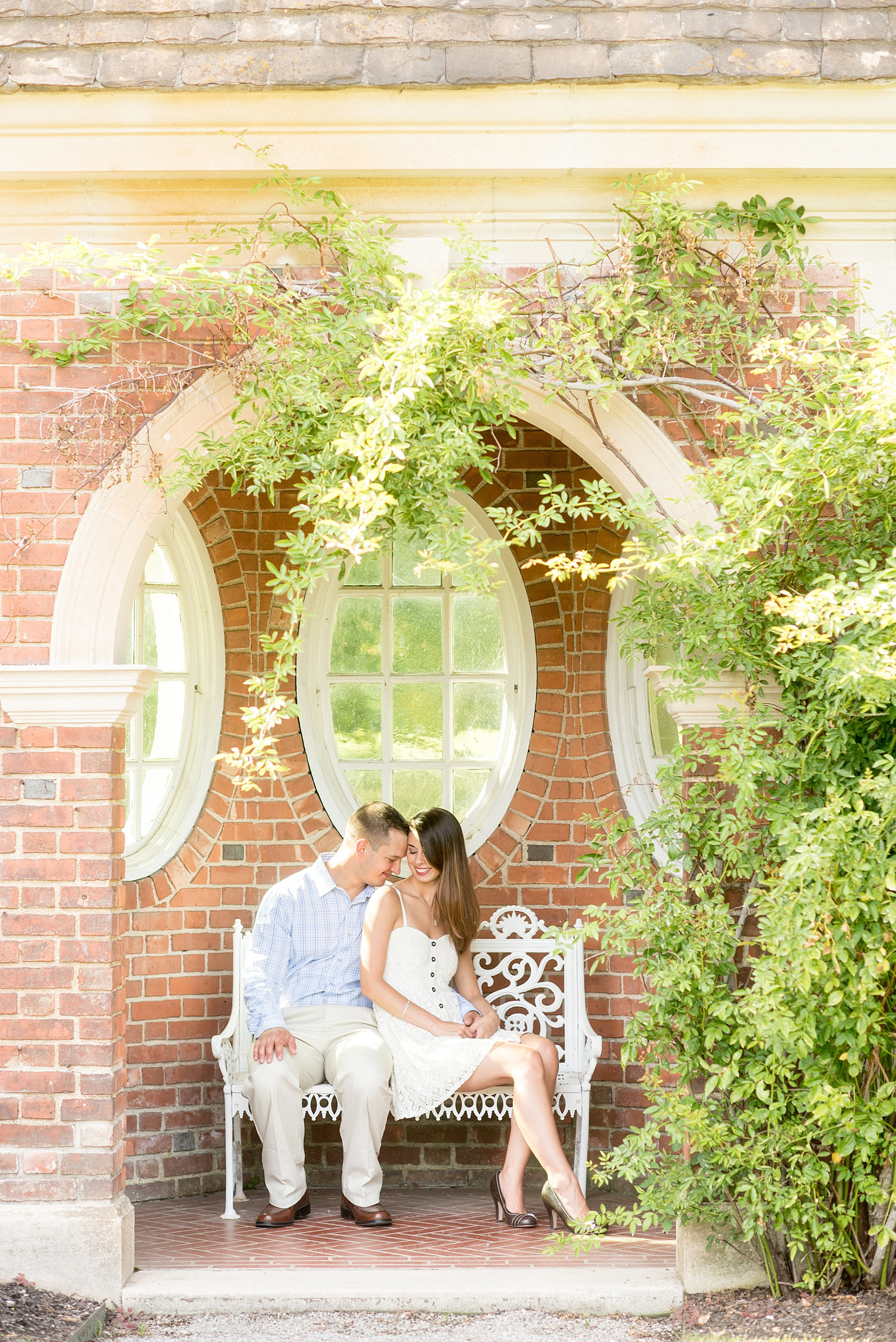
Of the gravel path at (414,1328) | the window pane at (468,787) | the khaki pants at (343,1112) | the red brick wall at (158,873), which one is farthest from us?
the window pane at (468,787)

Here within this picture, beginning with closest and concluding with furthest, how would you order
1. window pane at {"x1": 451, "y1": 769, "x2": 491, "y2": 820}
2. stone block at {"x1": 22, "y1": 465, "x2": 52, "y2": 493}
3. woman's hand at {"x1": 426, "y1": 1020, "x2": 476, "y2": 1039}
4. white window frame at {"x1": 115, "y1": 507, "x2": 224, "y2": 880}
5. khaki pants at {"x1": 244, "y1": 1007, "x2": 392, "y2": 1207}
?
stone block at {"x1": 22, "y1": 465, "x2": 52, "y2": 493}, khaki pants at {"x1": 244, "y1": 1007, "x2": 392, "y2": 1207}, woman's hand at {"x1": 426, "y1": 1020, "x2": 476, "y2": 1039}, white window frame at {"x1": 115, "y1": 507, "x2": 224, "y2": 880}, window pane at {"x1": 451, "y1": 769, "x2": 491, "y2": 820}

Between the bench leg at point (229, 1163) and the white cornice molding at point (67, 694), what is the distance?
5.20 feet

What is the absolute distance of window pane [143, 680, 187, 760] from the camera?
570 cm

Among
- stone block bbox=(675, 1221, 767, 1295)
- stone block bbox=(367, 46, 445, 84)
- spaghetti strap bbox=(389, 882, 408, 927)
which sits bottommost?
stone block bbox=(675, 1221, 767, 1295)

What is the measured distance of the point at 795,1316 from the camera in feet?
12.5

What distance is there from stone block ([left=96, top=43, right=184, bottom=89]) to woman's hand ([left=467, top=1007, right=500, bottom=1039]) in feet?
11.4

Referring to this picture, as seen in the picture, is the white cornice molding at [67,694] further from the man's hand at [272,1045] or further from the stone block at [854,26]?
the stone block at [854,26]

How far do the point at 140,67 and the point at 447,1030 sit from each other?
3515 millimetres

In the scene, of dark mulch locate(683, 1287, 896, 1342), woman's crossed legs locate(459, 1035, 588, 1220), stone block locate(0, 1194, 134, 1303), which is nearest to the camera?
dark mulch locate(683, 1287, 896, 1342)

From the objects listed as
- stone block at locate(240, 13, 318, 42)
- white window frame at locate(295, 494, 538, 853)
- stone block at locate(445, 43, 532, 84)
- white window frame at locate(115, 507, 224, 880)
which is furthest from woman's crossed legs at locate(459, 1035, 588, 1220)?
stone block at locate(240, 13, 318, 42)

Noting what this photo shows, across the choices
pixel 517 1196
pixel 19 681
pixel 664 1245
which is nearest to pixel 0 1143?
pixel 19 681

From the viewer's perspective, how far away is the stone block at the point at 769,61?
13.5 feet

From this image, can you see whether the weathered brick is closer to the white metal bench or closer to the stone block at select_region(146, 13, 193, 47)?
the stone block at select_region(146, 13, 193, 47)

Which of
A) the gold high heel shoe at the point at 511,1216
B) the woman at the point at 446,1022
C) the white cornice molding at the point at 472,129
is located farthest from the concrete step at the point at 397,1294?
the white cornice molding at the point at 472,129
